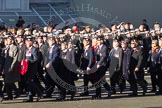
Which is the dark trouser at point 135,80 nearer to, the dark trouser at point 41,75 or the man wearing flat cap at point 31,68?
the dark trouser at point 41,75

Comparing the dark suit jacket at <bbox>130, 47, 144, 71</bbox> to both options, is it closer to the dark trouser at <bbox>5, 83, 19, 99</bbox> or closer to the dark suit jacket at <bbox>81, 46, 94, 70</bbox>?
the dark suit jacket at <bbox>81, 46, 94, 70</bbox>

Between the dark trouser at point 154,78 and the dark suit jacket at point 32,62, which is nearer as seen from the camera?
Answer: the dark suit jacket at point 32,62

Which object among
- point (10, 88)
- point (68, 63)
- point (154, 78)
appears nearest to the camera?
point (10, 88)

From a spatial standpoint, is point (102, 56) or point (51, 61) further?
point (102, 56)

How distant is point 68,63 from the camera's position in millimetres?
15531

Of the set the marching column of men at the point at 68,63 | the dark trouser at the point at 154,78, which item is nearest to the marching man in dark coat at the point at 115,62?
the marching column of men at the point at 68,63

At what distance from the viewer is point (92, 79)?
15766mm

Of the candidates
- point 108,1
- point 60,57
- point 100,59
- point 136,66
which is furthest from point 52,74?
point 108,1

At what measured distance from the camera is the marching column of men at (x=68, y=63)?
588 inches

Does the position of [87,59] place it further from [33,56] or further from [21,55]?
[21,55]

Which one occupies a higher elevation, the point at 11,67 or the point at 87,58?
the point at 87,58

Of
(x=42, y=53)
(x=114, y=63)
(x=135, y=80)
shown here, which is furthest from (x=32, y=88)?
(x=135, y=80)

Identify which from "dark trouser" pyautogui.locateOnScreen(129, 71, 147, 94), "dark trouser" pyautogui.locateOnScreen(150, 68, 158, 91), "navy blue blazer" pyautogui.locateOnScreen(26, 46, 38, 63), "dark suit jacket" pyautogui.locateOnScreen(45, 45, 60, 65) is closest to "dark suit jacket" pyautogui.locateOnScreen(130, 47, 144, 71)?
"dark trouser" pyautogui.locateOnScreen(129, 71, 147, 94)

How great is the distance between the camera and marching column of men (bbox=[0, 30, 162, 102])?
1493 cm
